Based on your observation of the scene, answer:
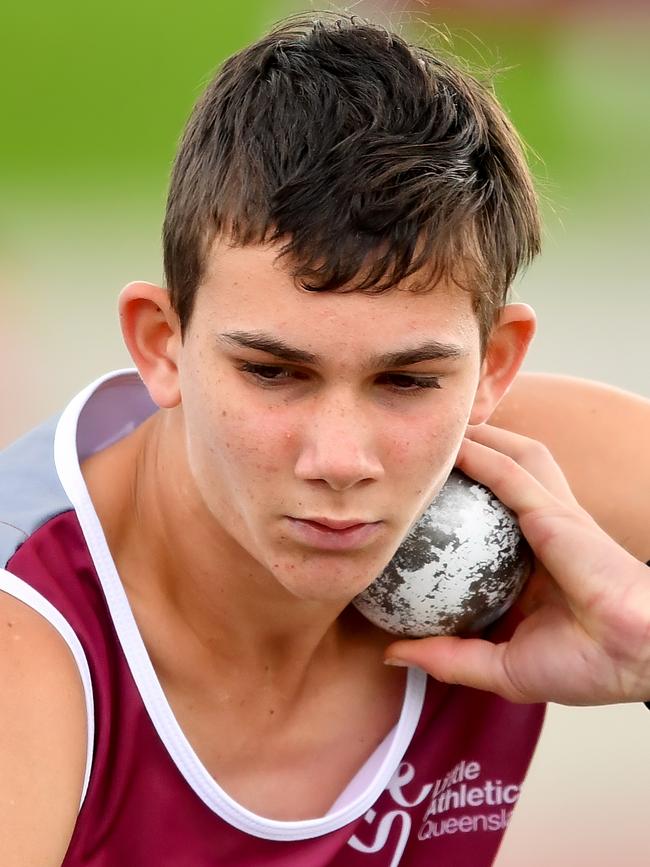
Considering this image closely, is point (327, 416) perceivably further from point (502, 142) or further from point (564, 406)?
point (564, 406)

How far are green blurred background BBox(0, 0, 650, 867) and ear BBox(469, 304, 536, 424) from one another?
8.52ft

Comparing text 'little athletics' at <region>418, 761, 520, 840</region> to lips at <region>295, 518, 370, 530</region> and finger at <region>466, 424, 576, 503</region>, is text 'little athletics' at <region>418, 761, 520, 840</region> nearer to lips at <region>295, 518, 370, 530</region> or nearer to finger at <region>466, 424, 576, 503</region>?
finger at <region>466, 424, 576, 503</region>

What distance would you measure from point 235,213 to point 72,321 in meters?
6.91

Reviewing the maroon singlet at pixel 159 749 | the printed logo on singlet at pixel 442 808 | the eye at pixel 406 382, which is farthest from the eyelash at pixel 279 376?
the printed logo on singlet at pixel 442 808

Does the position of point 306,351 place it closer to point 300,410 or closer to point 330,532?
point 300,410

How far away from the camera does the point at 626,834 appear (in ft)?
15.9

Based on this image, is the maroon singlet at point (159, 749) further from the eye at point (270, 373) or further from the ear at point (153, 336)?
the eye at point (270, 373)

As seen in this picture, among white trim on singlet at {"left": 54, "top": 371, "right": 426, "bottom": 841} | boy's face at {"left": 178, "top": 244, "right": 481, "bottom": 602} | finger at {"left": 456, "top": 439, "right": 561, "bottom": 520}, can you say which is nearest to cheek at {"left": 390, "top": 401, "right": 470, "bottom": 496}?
boy's face at {"left": 178, "top": 244, "right": 481, "bottom": 602}

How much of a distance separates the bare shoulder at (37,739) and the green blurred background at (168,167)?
9.85ft

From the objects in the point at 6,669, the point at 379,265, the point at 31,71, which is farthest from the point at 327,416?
the point at 31,71

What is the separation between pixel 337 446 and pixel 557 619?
976 mm

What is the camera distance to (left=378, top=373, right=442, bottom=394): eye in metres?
2.64

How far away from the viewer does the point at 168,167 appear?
14336 millimetres

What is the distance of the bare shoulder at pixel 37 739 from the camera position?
7.97 feet
